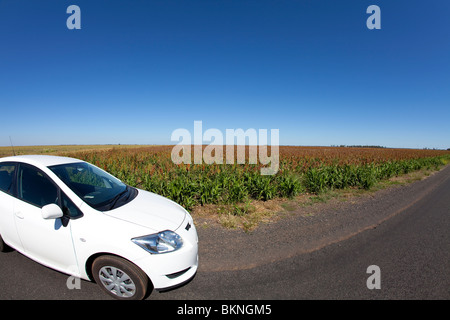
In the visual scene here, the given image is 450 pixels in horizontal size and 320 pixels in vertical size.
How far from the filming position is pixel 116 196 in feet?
9.76

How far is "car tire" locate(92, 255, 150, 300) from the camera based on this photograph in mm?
2199

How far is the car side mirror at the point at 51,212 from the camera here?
2.12 m

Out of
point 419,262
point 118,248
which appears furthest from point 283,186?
point 118,248

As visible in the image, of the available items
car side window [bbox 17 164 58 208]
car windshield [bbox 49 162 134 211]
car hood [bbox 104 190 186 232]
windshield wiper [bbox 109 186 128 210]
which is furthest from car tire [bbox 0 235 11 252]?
car hood [bbox 104 190 186 232]

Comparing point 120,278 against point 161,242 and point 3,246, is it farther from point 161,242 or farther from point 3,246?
point 3,246

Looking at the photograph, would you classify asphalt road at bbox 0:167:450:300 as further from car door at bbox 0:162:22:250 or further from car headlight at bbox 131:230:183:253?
car headlight at bbox 131:230:183:253

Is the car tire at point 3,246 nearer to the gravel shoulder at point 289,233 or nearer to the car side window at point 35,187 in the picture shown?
the car side window at point 35,187

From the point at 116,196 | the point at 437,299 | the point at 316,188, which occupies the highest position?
the point at 116,196

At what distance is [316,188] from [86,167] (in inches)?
329

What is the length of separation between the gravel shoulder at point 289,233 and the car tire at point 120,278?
1.01m

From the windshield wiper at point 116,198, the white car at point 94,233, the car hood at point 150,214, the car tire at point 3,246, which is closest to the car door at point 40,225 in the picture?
the white car at point 94,233

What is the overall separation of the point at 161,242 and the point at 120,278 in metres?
0.69
